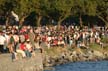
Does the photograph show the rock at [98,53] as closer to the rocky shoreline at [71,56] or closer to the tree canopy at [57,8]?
the rocky shoreline at [71,56]

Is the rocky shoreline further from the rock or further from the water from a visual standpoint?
the water

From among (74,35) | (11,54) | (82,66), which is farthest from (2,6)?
(11,54)

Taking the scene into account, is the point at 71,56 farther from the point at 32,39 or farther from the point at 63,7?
the point at 63,7

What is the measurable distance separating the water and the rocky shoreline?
3.28ft

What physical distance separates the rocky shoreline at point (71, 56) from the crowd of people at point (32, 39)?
0.71 m

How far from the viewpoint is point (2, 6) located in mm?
86500

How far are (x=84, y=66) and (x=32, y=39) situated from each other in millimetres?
10168

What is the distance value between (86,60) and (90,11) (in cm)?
3231

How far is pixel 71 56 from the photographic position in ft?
194

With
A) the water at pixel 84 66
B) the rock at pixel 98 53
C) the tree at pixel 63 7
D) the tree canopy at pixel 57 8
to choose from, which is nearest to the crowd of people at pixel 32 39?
the rock at pixel 98 53

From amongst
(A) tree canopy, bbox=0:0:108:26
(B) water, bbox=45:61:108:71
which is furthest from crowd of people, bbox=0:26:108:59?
(A) tree canopy, bbox=0:0:108:26

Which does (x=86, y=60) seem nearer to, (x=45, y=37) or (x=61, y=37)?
(x=61, y=37)

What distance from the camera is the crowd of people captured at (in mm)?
40000

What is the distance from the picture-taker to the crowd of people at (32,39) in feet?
131
